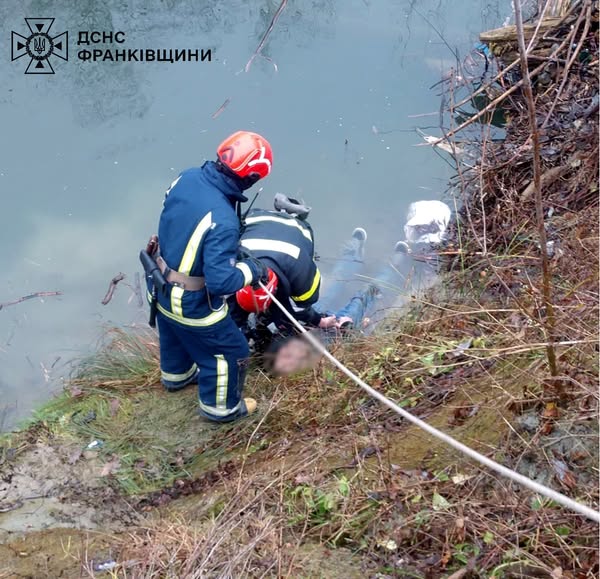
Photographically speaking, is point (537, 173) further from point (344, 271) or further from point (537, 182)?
point (344, 271)

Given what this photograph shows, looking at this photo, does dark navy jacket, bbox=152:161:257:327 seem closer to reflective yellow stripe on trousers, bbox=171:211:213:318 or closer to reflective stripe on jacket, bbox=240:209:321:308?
reflective yellow stripe on trousers, bbox=171:211:213:318

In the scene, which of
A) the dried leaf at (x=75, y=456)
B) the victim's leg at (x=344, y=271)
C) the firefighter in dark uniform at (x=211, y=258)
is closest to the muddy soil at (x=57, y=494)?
the dried leaf at (x=75, y=456)

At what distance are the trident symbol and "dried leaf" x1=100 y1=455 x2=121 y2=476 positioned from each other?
529 centimetres

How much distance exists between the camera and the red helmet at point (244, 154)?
333cm

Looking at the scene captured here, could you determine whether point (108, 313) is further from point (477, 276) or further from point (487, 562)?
point (487, 562)

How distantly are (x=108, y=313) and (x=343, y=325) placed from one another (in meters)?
2.07

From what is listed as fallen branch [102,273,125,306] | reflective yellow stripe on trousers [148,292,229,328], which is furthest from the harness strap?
fallen branch [102,273,125,306]

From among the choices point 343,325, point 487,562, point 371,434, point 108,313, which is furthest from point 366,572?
point 108,313

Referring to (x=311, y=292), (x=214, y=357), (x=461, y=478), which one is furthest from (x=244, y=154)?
(x=461, y=478)

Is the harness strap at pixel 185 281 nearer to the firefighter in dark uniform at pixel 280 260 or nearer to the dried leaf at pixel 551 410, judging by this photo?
the firefighter in dark uniform at pixel 280 260

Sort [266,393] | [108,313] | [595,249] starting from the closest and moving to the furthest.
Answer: [595,249], [266,393], [108,313]

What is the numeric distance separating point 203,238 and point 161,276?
1.27 ft

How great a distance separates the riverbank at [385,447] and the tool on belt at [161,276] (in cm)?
93

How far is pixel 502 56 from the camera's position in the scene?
6348 millimetres
